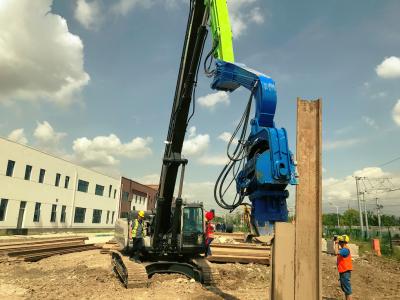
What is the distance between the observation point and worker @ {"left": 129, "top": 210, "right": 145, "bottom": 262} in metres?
11.7

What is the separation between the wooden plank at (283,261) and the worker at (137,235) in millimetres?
7798

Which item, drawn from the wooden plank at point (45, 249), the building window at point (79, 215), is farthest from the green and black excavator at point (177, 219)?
the building window at point (79, 215)

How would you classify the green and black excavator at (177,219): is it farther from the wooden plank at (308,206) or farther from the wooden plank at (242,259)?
the wooden plank at (308,206)

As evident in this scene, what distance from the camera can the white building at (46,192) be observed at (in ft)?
101

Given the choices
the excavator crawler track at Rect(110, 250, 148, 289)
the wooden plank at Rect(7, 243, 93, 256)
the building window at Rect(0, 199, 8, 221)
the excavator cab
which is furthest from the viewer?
the building window at Rect(0, 199, 8, 221)

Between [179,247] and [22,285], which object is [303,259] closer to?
[179,247]

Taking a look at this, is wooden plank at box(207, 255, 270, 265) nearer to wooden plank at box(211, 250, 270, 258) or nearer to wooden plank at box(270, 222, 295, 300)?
wooden plank at box(211, 250, 270, 258)

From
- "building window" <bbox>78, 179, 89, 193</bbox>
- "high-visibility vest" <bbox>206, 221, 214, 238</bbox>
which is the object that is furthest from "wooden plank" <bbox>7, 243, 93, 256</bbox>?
"building window" <bbox>78, 179, 89, 193</bbox>

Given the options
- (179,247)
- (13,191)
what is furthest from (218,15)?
(13,191)

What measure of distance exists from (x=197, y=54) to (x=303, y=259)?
5449 millimetres

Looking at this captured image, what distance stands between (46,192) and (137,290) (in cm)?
2887

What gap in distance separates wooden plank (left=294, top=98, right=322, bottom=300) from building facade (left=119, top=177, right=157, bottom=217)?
45405 millimetres

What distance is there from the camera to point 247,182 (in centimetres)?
517

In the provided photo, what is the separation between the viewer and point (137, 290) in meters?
10.0
